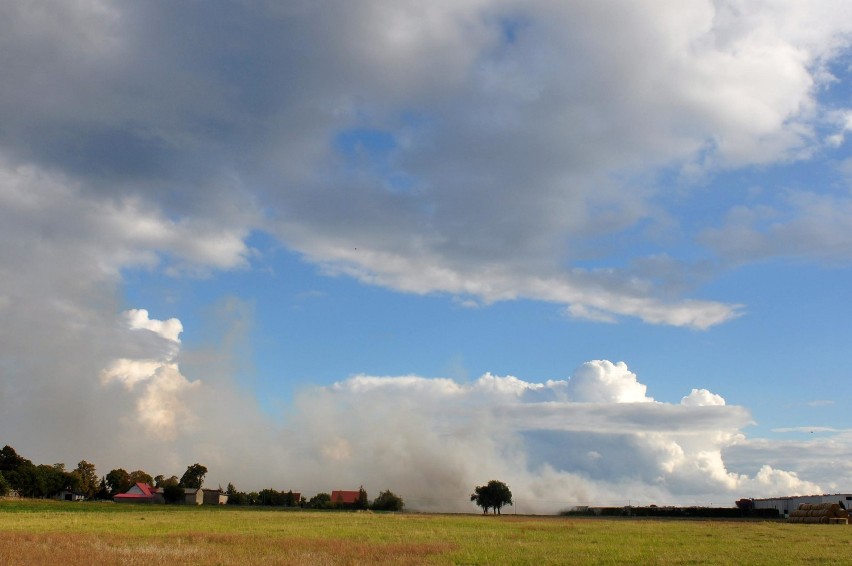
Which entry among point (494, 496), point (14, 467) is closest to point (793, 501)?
point (494, 496)

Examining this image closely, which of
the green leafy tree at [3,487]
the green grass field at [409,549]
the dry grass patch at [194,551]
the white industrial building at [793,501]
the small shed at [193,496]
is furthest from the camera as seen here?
the small shed at [193,496]

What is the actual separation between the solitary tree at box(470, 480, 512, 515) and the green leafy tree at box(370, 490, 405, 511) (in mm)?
22545

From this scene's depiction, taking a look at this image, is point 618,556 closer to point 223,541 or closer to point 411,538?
point 411,538

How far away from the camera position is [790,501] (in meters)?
148

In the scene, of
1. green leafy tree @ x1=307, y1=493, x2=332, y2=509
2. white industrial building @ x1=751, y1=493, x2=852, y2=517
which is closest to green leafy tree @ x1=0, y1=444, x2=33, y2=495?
green leafy tree @ x1=307, y1=493, x2=332, y2=509

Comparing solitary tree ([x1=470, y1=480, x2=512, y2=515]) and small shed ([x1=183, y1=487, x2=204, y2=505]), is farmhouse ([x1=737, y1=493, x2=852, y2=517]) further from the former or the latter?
small shed ([x1=183, y1=487, x2=204, y2=505])

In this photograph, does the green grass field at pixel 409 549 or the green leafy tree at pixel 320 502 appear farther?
the green leafy tree at pixel 320 502

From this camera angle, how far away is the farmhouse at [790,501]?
13312cm

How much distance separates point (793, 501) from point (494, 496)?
234 ft

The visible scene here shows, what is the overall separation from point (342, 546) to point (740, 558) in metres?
22.4

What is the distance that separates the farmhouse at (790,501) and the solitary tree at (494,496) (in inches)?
2328

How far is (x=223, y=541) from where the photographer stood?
43.9 m

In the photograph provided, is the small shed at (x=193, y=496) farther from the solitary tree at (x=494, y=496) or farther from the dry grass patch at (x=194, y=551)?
the dry grass patch at (x=194, y=551)

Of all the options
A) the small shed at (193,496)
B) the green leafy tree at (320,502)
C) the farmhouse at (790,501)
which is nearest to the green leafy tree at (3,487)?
the small shed at (193,496)
